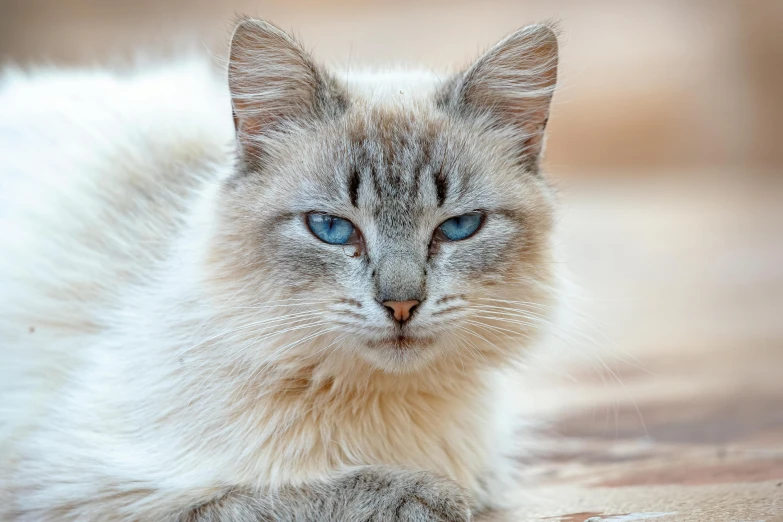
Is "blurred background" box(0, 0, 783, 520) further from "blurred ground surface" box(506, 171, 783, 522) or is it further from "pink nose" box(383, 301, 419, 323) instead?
"pink nose" box(383, 301, 419, 323)

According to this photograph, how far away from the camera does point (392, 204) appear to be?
2.10 metres

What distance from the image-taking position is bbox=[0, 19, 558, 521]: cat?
207cm

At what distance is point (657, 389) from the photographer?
3518 mm

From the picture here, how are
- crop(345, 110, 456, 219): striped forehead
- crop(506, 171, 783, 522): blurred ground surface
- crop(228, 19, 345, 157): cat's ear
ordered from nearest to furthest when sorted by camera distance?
crop(345, 110, 456, 219): striped forehead
crop(228, 19, 345, 157): cat's ear
crop(506, 171, 783, 522): blurred ground surface

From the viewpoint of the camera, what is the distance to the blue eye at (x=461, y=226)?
2164 mm

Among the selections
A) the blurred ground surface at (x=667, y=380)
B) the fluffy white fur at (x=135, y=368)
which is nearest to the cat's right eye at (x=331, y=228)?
the fluffy white fur at (x=135, y=368)

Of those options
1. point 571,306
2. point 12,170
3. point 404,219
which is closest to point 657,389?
point 571,306

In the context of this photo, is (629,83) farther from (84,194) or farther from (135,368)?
(135,368)

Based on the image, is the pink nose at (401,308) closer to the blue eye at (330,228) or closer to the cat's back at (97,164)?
the blue eye at (330,228)

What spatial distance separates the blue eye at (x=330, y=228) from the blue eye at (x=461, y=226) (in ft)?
0.70

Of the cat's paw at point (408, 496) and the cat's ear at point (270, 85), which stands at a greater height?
the cat's ear at point (270, 85)

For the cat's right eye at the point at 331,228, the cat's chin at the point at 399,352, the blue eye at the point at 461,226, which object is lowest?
the cat's chin at the point at 399,352

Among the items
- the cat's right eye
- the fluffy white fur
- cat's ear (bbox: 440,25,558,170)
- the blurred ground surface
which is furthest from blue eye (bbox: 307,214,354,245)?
the blurred ground surface

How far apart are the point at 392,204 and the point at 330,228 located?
0.16 metres
